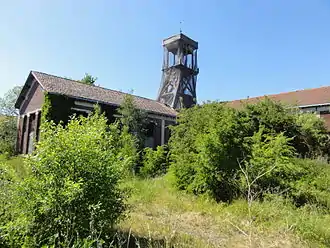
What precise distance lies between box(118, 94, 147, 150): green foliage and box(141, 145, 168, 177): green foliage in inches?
155

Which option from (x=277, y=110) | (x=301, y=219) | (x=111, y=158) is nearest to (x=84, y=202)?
(x=111, y=158)

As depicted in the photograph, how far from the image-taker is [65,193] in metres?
3.83

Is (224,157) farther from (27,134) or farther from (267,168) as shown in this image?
(27,134)

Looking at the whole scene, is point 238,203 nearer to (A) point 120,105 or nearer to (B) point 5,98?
(A) point 120,105

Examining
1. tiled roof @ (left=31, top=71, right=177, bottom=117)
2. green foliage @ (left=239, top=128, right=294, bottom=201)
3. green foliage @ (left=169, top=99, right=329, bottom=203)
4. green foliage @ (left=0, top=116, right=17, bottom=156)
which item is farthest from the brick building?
green foliage @ (left=0, top=116, right=17, bottom=156)

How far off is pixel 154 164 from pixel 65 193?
1008 cm

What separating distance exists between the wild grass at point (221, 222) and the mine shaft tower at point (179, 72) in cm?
2378

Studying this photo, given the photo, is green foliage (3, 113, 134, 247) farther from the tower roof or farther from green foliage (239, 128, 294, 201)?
the tower roof

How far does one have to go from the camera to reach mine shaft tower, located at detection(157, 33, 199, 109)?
32.5 m

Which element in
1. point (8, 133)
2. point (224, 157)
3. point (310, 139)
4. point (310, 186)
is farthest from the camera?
point (8, 133)

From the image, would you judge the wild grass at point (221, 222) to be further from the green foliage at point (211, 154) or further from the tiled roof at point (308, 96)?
the tiled roof at point (308, 96)

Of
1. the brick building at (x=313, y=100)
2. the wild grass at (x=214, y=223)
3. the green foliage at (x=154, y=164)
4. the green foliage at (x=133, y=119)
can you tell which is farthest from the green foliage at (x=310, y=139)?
the green foliage at (x=133, y=119)

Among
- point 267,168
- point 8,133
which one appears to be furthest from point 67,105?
point 267,168

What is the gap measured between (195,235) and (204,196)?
9.18 feet
